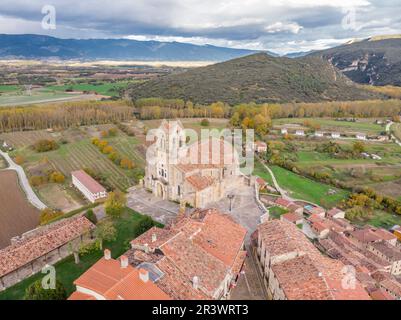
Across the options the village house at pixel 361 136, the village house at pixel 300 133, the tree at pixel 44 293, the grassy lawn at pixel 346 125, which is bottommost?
A: the tree at pixel 44 293

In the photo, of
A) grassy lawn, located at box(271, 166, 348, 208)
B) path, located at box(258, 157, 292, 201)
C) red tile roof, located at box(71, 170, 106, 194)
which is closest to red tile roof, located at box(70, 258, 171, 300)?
red tile roof, located at box(71, 170, 106, 194)

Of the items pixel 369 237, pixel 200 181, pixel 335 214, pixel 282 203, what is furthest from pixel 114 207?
pixel 369 237

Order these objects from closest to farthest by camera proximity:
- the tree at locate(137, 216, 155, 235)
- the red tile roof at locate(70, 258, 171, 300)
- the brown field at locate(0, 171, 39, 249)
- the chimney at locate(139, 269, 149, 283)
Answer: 1. the red tile roof at locate(70, 258, 171, 300)
2. the chimney at locate(139, 269, 149, 283)
3. the tree at locate(137, 216, 155, 235)
4. the brown field at locate(0, 171, 39, 249)

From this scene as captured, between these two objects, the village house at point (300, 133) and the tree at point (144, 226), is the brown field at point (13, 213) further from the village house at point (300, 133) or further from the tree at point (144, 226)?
the village house at point (300, 133)

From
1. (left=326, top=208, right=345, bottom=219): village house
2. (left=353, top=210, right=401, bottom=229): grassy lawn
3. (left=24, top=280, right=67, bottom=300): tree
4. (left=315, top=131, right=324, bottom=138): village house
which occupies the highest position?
(left=315, top=131, right=324, bottom=138): village house

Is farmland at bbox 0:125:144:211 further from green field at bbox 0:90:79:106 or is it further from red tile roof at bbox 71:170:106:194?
green field at bbox 0:90:79:106

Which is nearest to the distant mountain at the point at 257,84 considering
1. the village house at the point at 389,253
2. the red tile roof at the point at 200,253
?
the village house at the point at 389,253

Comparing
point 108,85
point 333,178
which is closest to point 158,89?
point 108,85
